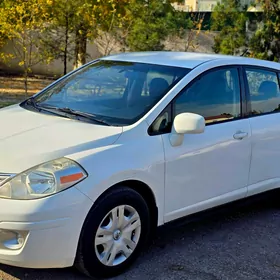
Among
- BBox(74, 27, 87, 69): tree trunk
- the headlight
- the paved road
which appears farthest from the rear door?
BBox(74, 27, 87, 69): tree trunk

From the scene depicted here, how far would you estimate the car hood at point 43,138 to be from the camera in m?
3.18

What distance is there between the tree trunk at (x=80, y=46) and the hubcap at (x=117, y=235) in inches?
366

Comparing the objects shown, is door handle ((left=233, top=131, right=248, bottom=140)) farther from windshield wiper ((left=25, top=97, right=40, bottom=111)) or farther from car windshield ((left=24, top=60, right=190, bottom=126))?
windshield wiper ((left=25, top=97, right=40, bottom=111))

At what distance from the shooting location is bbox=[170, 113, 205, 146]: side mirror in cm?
362

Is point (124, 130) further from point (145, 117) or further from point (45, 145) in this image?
point (45, 145)

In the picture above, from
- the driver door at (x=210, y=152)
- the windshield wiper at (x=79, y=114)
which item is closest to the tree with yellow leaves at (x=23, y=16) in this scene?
the windshield wiper at (x=79, y=114)

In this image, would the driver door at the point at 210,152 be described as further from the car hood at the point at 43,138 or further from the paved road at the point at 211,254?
the car hood at the point at 43,138

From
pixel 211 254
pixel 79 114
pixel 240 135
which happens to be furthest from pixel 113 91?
pixel 211 254

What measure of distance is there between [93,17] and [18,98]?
2.77m

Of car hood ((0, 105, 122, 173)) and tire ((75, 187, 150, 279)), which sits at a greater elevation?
car hood ((0, 105, 122, 173))

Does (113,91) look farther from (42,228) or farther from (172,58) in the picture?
(42,228)

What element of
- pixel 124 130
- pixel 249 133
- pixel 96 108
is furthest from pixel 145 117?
pixel 249 133

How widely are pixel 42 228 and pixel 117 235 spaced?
2.22ft

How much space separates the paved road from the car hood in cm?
91
